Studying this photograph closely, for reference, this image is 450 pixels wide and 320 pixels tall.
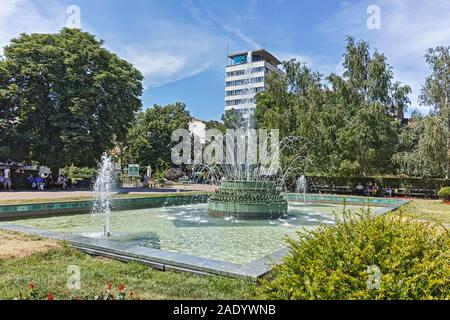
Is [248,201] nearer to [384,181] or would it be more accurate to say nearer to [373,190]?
[373,190]

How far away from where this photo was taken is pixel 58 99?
28.1 meters

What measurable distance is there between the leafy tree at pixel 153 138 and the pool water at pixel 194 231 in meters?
33.4

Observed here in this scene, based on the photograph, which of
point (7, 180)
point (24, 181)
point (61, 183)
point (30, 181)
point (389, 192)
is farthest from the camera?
point (389, 192)

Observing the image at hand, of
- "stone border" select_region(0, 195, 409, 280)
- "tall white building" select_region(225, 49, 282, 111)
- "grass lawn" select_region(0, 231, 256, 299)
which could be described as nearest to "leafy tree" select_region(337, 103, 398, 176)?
"stone border" select_region(0, 195, 409, 280)

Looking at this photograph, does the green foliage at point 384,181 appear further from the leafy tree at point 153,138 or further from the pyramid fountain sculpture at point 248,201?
the leafy tree at point 153,138

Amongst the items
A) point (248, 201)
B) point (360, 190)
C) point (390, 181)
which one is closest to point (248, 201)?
point (248, 201)

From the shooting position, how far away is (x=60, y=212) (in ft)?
46.1

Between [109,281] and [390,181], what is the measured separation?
99.1 ft

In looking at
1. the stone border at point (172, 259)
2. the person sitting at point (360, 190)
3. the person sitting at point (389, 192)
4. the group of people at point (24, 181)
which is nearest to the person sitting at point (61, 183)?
the group of people at point (24, 181)

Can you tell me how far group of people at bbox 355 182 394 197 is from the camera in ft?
92.7

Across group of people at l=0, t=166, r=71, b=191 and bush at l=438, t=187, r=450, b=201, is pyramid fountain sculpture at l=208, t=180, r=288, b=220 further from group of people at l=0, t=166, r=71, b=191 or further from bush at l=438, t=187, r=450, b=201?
group of people at l=0, t=166, r=71, b=191
